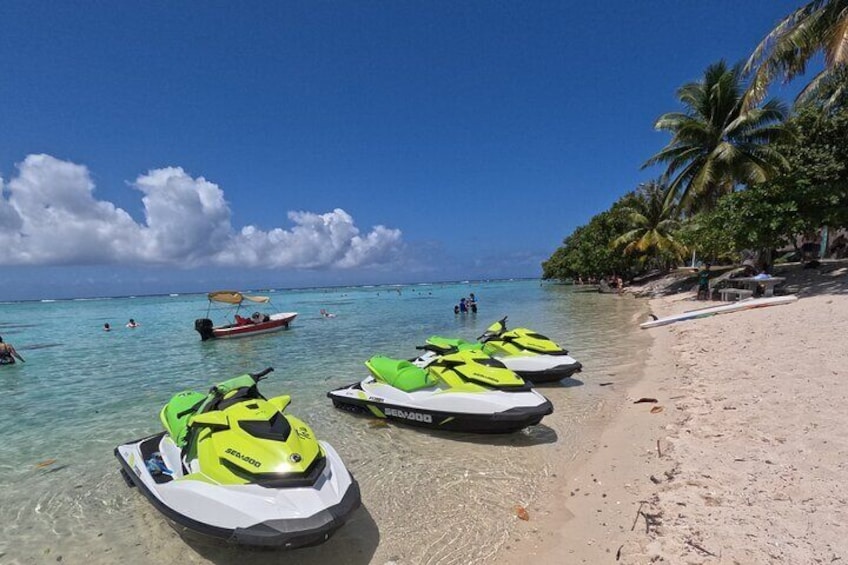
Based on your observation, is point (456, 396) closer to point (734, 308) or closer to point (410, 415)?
point (410, 415)

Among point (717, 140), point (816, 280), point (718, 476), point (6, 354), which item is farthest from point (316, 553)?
point (717, 140)

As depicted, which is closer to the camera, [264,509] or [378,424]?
[264,509]

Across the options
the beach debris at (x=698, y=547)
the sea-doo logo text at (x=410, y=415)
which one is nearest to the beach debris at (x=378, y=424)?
the sea-doo logo text at (x=410, y=415)

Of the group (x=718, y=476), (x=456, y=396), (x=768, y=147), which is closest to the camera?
(x=718, y=476)

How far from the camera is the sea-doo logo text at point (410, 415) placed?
19.6 feet

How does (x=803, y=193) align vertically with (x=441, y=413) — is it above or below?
above

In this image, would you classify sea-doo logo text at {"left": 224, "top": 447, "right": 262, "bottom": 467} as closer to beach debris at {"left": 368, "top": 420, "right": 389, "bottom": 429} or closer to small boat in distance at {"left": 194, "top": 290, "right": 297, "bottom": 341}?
beach debris at {"left": 368, "top": 420, "right": 389, "bottom": 429}

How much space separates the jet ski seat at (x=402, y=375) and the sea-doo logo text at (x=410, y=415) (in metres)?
0.35

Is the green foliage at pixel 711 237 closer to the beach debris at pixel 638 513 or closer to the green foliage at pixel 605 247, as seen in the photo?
the green foliage at pixel 605 247

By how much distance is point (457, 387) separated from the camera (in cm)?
592

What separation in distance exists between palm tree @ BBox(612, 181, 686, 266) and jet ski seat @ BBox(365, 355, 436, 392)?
36.1 metres

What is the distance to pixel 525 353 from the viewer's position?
822cm

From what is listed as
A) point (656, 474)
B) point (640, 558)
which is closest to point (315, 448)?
point (640, 558)

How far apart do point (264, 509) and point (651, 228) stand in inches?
1686
